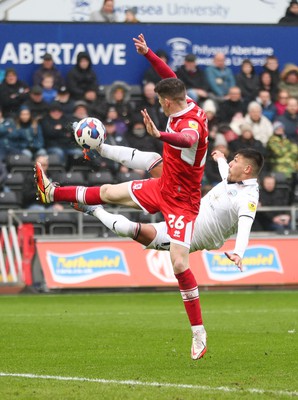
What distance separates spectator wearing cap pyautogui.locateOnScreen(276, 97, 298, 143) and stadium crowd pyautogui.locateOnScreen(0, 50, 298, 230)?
0.9 inches

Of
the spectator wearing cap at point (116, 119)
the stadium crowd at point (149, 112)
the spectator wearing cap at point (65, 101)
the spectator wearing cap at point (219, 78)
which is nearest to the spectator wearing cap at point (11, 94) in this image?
the stadium crowd at point (149, 112)

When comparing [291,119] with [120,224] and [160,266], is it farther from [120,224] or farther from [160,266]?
[120,224]

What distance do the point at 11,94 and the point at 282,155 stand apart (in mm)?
5940

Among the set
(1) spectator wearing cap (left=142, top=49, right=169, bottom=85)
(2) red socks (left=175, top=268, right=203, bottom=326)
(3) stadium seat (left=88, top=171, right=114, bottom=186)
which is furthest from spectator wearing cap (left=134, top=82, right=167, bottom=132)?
(2) red socks (left=175, top=268, right=203, bottom=326)

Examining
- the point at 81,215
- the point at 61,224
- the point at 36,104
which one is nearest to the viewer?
the point at 61,224

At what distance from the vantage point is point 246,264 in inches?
838

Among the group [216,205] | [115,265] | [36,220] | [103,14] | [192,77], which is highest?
[103,14]

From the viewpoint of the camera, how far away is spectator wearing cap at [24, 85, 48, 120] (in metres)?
22.3

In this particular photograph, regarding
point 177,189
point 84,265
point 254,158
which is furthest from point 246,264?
point 177,189

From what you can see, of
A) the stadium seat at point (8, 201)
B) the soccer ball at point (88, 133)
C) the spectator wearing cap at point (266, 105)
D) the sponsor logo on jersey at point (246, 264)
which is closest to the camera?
the soccer ball at point (88, 133)

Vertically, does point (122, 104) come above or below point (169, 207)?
above

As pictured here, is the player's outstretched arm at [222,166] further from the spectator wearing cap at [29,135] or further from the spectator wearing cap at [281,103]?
the spectator wearing cap at [281,103]

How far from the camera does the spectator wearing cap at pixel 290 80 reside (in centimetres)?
2458

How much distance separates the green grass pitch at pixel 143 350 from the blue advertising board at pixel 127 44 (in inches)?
270
